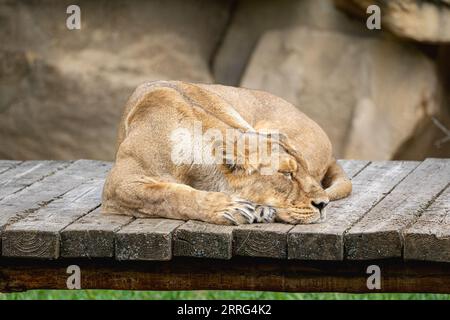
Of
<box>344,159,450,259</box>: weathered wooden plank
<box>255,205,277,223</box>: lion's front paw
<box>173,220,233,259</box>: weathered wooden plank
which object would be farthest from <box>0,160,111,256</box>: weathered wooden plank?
<box>344,159,450,259</box>: weathered wooden plank

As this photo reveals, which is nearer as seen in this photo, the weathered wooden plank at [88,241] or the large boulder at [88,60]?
the weathered wooden plank at [88,241]

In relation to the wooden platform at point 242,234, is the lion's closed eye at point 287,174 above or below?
above

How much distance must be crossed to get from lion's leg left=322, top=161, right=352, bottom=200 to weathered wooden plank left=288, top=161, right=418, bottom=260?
0.11 feet

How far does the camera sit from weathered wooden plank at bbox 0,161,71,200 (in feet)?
18.2

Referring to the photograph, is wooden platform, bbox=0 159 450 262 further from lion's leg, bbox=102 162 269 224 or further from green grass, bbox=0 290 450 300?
green grass, bbox=0 290 450 300

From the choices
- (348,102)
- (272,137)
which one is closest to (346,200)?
(272,137)

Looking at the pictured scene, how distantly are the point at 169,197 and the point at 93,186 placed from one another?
0.97m

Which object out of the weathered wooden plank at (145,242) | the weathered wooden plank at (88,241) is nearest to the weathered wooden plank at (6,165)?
the weathered wooden plank at (88,241)

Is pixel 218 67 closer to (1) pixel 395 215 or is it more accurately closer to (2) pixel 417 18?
(2) pixel 417 18

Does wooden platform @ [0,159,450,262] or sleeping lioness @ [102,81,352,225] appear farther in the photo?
sleeping lioness @ [102,81,352,225]

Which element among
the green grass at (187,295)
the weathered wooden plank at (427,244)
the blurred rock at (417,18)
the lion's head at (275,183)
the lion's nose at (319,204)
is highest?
the blurred rock at (417,18)

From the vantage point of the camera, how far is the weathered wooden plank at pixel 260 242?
14.4ft

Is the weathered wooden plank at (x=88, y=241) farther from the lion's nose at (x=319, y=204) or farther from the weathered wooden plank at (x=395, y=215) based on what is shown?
the weathered wooden plank at (x=395, y=215)

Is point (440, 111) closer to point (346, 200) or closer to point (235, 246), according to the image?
point (346, 200)
